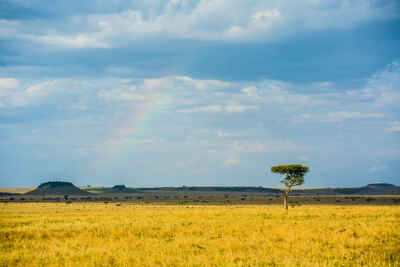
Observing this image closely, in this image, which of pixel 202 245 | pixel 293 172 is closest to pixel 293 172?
pixel 293 172

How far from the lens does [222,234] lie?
28.8 m

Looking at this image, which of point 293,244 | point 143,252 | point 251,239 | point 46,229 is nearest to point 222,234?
point 251,239

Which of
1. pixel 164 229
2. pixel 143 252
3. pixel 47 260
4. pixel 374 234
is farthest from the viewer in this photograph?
pixel 164 229

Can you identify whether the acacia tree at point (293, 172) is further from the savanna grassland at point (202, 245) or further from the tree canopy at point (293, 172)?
the savanna grassland at point (202, 245)

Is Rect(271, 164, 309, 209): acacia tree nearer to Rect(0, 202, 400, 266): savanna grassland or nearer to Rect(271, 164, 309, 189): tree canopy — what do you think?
Rect(271, 164, 309, 189): tree canopy

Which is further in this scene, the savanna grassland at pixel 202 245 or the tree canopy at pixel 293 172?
the tree canopy at pixel 293 172

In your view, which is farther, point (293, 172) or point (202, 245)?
point (293, 172)

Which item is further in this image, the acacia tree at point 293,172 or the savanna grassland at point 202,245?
the acacia tree at point 293,172

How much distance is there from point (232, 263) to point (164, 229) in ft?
44.9

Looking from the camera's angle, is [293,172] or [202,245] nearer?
[202,245]

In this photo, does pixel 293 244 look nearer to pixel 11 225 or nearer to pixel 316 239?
pixel 316 239

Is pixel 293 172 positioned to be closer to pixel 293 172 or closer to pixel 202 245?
pixel 293 172

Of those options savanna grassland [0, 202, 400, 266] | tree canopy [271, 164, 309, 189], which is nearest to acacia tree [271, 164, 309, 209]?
tree canopy [271, 164, 309, 189]

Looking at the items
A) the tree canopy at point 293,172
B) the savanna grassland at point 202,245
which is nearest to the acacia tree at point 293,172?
the tree canopy at point 293,172
